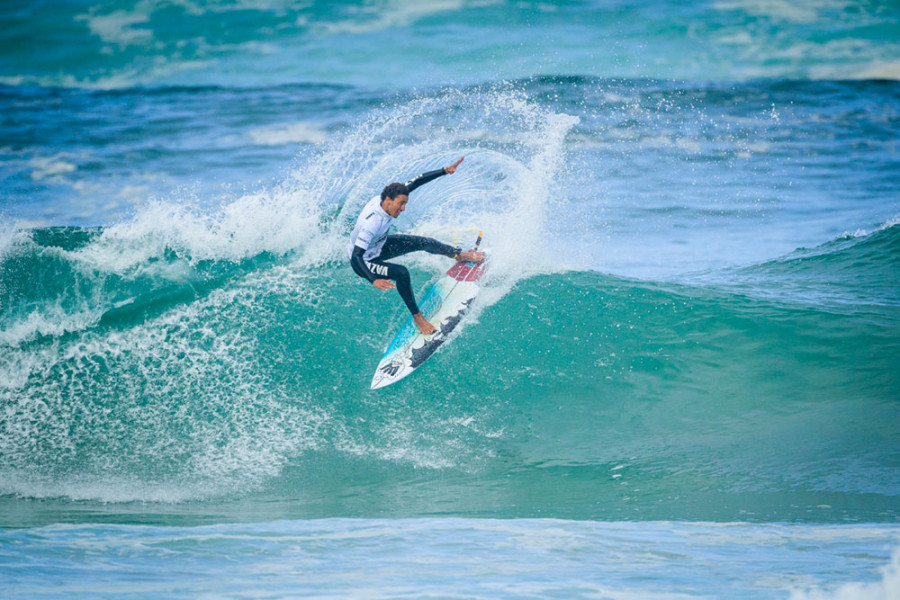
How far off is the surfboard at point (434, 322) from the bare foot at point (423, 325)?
0.17m

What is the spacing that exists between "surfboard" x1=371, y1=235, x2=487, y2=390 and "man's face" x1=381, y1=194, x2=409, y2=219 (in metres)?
1.09

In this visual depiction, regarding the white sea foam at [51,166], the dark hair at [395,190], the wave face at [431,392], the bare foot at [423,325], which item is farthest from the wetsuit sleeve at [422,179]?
the white sea foam at [51,166]

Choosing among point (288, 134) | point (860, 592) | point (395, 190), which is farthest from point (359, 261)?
point (288, 134)

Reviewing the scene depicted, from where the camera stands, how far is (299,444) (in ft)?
20.0

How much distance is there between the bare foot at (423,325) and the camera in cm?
618

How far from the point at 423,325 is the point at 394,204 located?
46.4 inches

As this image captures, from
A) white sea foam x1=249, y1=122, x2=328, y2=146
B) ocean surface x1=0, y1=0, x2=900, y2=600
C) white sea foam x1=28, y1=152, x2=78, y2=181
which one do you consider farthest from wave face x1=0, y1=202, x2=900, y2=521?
white sea foam x1=249, y1=122, x2=328, y2=146

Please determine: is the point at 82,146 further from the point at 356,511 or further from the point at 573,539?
the point at 573,539

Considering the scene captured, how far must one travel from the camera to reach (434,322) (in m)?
6.62

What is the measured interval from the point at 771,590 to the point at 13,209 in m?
18.4

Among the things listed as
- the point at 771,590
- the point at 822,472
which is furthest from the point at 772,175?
the point at 771,590

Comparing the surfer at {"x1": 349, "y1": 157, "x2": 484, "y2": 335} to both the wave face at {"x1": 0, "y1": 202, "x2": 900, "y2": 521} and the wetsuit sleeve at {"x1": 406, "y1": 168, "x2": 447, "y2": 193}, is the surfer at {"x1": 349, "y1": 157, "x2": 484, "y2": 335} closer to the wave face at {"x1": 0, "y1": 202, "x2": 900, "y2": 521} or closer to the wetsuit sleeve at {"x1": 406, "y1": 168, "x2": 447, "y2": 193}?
the wetsuit sleeve at {"x1": 406, "y1": 168, "x2": 447, "y2": 193}

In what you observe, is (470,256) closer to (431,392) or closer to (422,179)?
(422,179)

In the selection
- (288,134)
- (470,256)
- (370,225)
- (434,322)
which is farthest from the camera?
(288,134)
